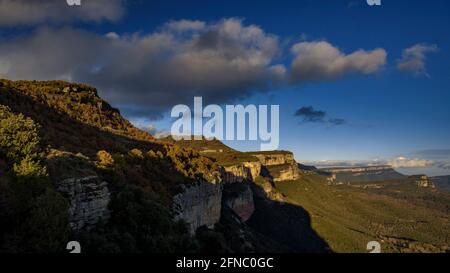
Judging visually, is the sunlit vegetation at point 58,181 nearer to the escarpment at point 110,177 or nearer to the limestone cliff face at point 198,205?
the escarpment at point 110,177

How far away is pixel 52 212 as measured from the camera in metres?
15.9

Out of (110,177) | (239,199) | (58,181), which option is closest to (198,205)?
(110,177)

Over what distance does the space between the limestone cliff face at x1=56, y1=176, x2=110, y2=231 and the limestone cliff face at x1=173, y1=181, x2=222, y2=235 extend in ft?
41.7

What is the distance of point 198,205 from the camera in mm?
49594

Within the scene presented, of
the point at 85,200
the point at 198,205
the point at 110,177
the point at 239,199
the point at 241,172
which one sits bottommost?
the point at 239,199

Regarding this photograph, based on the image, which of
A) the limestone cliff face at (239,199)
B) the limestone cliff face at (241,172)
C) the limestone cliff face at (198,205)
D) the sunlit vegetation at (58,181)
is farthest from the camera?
the limestone cliff face at (241,172)

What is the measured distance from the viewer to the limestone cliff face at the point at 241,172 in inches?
5176

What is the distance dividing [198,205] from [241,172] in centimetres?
9342

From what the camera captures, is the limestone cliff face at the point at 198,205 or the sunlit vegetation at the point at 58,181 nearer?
the sunlit vegetation at the point at 58,181

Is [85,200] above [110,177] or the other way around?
the other way around

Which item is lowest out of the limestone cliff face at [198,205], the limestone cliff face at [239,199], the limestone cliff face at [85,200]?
the limestone cliff face at [239,199]

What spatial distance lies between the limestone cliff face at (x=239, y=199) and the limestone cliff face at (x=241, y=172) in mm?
4017

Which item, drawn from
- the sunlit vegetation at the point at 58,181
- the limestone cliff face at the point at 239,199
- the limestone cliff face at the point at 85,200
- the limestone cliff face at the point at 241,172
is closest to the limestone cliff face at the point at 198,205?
the sunlit vegetation at the point at 58,181

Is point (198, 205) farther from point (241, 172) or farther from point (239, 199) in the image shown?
point (241, 172)
